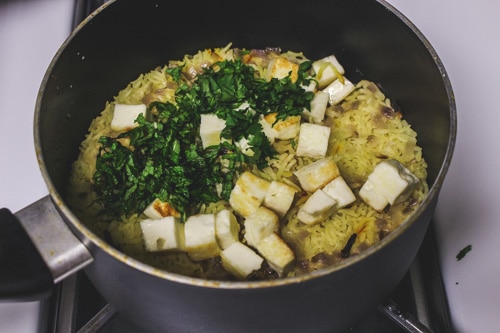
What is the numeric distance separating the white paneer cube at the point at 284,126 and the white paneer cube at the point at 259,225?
Result: 0.85 feet

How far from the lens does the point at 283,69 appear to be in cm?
174

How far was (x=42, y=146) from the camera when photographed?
1.28m

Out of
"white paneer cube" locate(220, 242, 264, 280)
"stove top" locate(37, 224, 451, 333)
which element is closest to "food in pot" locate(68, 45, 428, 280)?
"white paneer cube" locate(220, 242, 264, 280)

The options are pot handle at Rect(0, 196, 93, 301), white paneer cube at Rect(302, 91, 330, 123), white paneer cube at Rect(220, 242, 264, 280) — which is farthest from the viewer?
white paneer cube at Rect(302, 91, 330, 123)

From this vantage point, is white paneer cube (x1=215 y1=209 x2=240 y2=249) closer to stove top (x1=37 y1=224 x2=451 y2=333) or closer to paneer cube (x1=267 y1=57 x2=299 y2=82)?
stove top (x1=37 y1=224 x2=451 y2=333)

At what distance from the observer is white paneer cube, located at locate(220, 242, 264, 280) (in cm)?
137

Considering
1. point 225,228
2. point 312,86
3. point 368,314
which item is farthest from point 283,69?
point 368,314

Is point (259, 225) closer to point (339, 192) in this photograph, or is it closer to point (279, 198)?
point (279, 198)

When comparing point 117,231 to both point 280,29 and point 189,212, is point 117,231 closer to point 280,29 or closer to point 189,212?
point 189,212

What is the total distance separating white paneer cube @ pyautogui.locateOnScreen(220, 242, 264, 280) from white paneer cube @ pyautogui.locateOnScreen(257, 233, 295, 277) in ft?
0.07

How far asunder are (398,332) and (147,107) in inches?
37.2

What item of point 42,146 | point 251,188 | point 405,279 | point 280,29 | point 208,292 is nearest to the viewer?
point 208,292

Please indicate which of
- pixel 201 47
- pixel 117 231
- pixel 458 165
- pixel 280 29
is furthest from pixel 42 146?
pixel 458 165

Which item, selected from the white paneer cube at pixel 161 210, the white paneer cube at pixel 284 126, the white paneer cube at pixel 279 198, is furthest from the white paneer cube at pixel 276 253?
the white paneer cube at pixel 284 126
